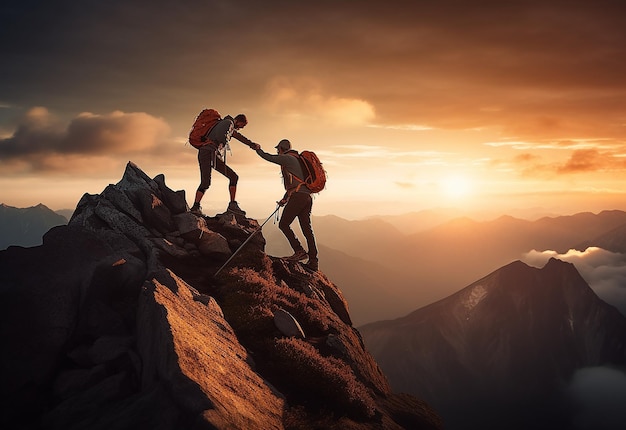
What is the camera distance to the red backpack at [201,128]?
1914 cm

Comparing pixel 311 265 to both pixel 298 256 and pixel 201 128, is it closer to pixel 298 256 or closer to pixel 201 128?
pixel 298 256

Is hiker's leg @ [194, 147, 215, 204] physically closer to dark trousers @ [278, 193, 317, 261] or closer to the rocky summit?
the rocky summit

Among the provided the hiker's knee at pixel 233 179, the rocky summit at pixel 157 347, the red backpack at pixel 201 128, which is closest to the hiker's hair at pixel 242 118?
the red backpack at pixel 201 128

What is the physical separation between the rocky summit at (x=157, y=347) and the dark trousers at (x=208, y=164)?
3.93 meters

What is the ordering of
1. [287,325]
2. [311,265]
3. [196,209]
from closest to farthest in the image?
[287,325] < [196,209] < [311,265]

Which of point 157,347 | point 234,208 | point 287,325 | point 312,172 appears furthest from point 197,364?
point 234,208

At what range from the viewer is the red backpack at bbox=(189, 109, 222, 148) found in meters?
19.1

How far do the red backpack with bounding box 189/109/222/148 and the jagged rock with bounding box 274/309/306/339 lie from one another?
32.6 ft

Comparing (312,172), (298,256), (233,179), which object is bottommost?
(298,256)

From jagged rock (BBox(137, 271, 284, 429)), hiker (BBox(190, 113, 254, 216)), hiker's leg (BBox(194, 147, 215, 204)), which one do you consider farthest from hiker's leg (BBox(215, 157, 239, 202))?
jagged rock (BBox(137, 271, 284, 429))

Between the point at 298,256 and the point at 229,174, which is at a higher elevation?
the point at 229,174

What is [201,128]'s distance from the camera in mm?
19141

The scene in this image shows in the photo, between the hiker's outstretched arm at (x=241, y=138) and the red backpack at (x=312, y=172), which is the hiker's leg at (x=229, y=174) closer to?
the hiker's outstretched arm at (x=241, y=138)

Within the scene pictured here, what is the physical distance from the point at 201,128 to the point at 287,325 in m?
11.0
